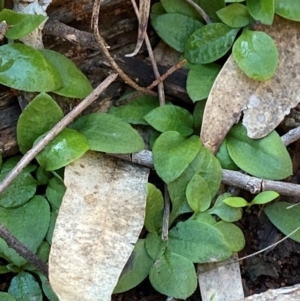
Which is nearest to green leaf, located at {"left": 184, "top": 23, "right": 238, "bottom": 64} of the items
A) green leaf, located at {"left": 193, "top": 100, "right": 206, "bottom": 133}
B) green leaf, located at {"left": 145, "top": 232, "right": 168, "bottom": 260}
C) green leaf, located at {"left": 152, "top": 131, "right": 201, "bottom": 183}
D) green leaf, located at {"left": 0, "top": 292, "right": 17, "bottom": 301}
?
green leaf, located at {"left": 193, "top": 100, "right": 206, "bottom": 133}

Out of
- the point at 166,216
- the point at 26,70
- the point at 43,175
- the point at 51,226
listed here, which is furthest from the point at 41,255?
the point at 26,70

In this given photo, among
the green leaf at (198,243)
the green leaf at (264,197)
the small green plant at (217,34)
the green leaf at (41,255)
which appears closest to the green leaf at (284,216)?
the green leaf at (264,197)

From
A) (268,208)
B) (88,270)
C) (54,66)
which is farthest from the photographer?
(268,208)

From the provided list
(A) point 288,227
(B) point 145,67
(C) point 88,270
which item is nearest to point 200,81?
(B) point 145,67

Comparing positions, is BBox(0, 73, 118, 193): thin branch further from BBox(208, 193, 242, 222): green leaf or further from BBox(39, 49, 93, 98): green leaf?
BBox(208, 193, 242, 222): green leaf

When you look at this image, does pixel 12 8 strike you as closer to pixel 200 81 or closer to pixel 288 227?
pixel 200 81

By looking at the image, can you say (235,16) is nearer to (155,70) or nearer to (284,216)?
(155,70)

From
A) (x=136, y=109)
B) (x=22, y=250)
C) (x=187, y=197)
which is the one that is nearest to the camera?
(x=22, y=250)
